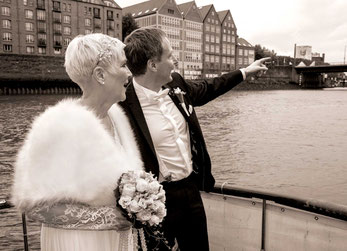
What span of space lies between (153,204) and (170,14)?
79629 millimetres

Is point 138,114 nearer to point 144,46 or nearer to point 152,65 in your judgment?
point 152,65

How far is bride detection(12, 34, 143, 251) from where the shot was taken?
160 cm

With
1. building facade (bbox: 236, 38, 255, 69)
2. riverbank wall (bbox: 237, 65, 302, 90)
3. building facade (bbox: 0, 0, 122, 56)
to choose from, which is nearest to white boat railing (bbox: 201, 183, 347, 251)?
building facade (bbox: 0, 0, 122, 56)

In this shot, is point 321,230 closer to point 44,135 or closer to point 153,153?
point 153,153

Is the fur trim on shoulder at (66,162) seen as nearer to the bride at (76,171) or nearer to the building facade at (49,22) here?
the bride at (76,171)

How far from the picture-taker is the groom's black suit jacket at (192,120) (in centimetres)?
228

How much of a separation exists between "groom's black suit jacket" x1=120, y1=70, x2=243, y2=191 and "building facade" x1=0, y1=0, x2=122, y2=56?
55747 millimetres

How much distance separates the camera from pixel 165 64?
7.72ft

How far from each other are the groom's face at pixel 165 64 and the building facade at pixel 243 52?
95.2 meters

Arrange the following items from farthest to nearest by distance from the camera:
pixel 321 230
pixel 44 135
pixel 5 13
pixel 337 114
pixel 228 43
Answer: pixel 228 43
pixel 5 13
pixel 337 114
pixel 321 230
pixel 44 135

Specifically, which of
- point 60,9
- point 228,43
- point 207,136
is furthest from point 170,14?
point 207,136

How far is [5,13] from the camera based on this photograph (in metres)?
53.8

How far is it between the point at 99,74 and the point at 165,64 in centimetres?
64

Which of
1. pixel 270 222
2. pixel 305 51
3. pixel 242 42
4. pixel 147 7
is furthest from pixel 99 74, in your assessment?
pixel 305 51
